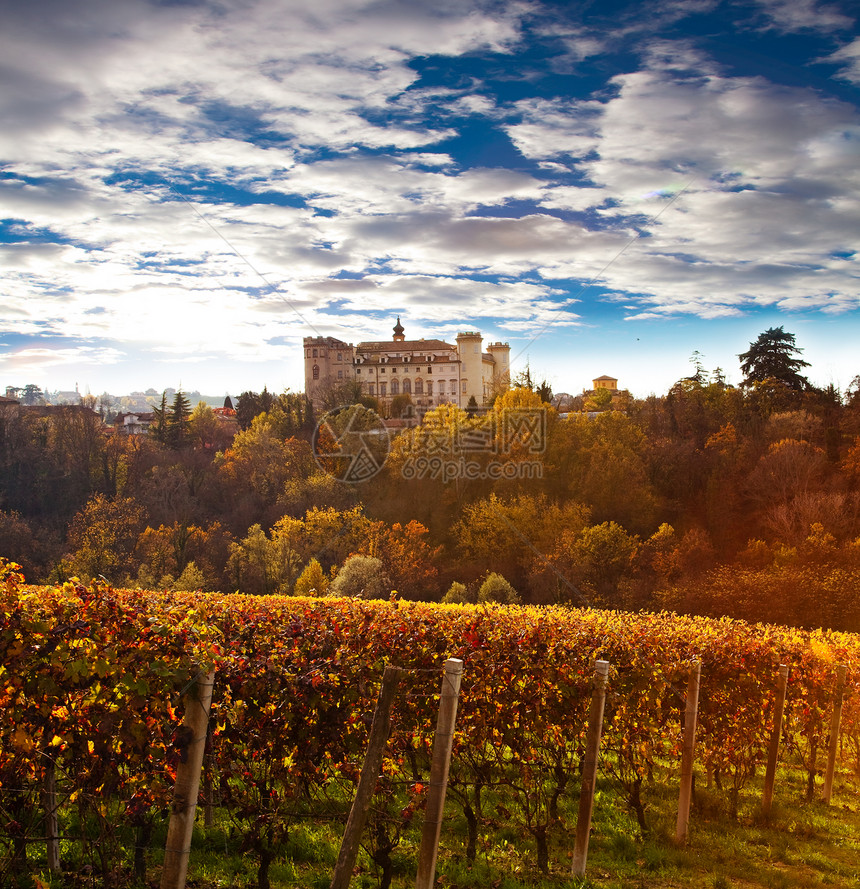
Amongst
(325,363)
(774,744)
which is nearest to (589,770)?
(774,744)

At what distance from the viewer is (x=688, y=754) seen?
6918 mm

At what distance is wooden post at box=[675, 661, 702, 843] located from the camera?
678 cm

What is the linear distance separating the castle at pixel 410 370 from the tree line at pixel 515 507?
2249 centimetres

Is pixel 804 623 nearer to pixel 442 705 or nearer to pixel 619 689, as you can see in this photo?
pixel 619 689

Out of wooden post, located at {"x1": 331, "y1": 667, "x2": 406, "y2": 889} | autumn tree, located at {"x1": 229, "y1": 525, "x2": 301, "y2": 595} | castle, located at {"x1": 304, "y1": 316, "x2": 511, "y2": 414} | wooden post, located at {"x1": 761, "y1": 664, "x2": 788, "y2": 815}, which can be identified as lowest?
autumn tree, located at {"x1": 229, "y1": 525, "x2": 301, "y2": 595}

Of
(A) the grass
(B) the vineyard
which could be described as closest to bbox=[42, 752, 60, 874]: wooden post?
(B) the vineyard

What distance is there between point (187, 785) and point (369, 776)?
1.11 meters

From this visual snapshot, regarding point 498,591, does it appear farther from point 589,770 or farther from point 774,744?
point 589,770

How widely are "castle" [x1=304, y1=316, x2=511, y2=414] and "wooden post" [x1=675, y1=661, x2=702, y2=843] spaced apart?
77.4 meters

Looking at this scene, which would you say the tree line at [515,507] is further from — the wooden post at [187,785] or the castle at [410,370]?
the wooden post at [187,785]

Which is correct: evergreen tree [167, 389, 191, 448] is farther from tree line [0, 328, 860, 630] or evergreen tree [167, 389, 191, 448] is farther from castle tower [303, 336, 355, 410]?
castle tower [303, 336, 355, 410]

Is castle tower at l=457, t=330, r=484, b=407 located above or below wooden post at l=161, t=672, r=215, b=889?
above

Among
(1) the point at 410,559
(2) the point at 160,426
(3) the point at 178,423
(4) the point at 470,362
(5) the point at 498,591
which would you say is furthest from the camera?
(4) the point at 470,362

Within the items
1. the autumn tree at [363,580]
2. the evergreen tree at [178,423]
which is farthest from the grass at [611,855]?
the evergreen tree at [178,423]
